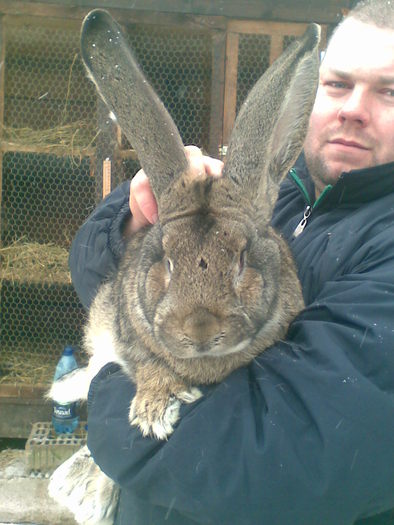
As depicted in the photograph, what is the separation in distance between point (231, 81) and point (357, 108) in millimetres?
2620

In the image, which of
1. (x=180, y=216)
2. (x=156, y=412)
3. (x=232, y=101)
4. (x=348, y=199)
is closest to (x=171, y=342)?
(x=156, y=412)

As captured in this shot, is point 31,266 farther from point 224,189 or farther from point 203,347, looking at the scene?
point 203,347

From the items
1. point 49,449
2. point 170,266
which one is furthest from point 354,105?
point 49,449

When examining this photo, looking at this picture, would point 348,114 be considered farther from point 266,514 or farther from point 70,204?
point 70,204

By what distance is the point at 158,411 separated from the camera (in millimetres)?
1536

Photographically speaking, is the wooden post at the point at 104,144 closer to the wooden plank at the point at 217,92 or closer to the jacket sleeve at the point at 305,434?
the wooden plank at the point at 217,92

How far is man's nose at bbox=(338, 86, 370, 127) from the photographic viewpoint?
1.65 metres

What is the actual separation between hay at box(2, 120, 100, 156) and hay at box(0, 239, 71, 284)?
78 centimetres

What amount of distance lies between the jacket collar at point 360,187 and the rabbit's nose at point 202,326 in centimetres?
56

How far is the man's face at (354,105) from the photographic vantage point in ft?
5.40

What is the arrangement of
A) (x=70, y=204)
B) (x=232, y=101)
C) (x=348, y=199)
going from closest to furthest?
(x=348, y=199) < (x=232, y=101) < (x=70, y=204)

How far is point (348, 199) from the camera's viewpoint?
5.47 ft

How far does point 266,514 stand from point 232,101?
3.30 meters

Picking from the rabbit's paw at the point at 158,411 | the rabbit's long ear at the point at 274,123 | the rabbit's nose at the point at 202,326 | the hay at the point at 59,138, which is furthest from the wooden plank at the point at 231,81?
the rabbit's nose at the point at 202,326
